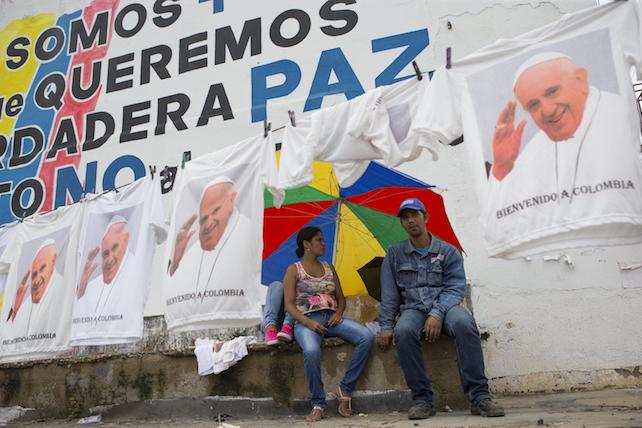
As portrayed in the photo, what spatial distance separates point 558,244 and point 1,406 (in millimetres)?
4855

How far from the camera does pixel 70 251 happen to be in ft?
15.1

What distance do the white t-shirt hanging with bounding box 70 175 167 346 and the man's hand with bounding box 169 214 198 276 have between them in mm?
321

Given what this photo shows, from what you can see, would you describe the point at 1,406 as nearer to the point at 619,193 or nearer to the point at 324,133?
the point at 324,133

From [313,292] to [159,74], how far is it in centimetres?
450

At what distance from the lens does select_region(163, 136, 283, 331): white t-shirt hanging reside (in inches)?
143

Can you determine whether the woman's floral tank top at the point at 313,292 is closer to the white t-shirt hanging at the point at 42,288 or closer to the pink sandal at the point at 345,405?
the pink sandal at the point at 345,405

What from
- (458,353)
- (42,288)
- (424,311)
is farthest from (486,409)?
(42,288)

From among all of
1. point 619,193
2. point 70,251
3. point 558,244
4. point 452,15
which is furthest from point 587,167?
point 452,15

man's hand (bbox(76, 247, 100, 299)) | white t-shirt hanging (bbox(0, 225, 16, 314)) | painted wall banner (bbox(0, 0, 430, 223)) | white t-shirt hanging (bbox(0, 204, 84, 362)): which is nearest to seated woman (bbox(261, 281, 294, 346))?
man's hand (bbox(76, 247, 100, 299))

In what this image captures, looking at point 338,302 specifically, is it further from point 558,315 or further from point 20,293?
point 20,293

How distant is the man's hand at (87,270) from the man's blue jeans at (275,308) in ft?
4.25

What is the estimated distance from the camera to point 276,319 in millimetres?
4301

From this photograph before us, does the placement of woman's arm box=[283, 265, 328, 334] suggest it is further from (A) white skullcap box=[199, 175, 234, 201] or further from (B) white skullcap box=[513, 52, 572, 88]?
(B) white skullcap box=[513, 52, 572, 88]

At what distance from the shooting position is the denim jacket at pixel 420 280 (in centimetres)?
376
